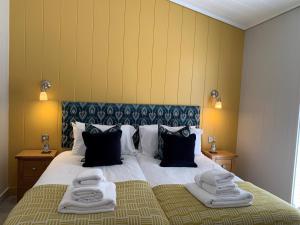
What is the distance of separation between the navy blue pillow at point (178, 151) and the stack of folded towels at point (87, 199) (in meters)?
1.17

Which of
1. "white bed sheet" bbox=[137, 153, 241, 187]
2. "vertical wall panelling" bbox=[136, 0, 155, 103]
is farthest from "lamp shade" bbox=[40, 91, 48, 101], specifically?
"white bed sheet" bbox=[137, 153, 241, 187]

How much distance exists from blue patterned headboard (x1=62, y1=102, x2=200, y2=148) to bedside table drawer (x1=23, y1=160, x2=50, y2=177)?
0.43m

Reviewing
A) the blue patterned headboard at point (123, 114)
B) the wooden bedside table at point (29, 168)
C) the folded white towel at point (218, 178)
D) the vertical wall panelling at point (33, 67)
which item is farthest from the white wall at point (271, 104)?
the vertical wall panelling at point (33, 67)

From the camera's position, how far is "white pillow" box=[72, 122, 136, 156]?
3211 millimetres

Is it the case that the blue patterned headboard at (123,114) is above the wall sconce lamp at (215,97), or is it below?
below

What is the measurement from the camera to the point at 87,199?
71.5 inches

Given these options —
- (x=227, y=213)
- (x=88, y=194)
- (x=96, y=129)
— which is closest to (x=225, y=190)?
(x=227, y=213)

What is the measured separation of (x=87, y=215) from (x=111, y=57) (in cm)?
243

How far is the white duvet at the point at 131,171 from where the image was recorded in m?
2.46

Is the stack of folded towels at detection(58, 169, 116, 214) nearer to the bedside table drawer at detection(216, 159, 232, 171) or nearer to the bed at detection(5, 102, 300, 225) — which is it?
the bed at detection(5, 102, 300, 225)

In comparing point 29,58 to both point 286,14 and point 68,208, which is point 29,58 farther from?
point 286,14

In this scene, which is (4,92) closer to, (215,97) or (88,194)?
(88,194)

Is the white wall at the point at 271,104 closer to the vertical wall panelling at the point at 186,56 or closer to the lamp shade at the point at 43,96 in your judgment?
the vertical wall panelling at the point at 186,56

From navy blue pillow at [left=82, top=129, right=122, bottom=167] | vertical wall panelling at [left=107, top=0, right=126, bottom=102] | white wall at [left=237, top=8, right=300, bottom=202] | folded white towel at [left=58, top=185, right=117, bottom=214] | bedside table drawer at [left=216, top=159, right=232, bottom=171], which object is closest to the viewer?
folded white towel at [left=58, top=185, right=117, bottom=214]
